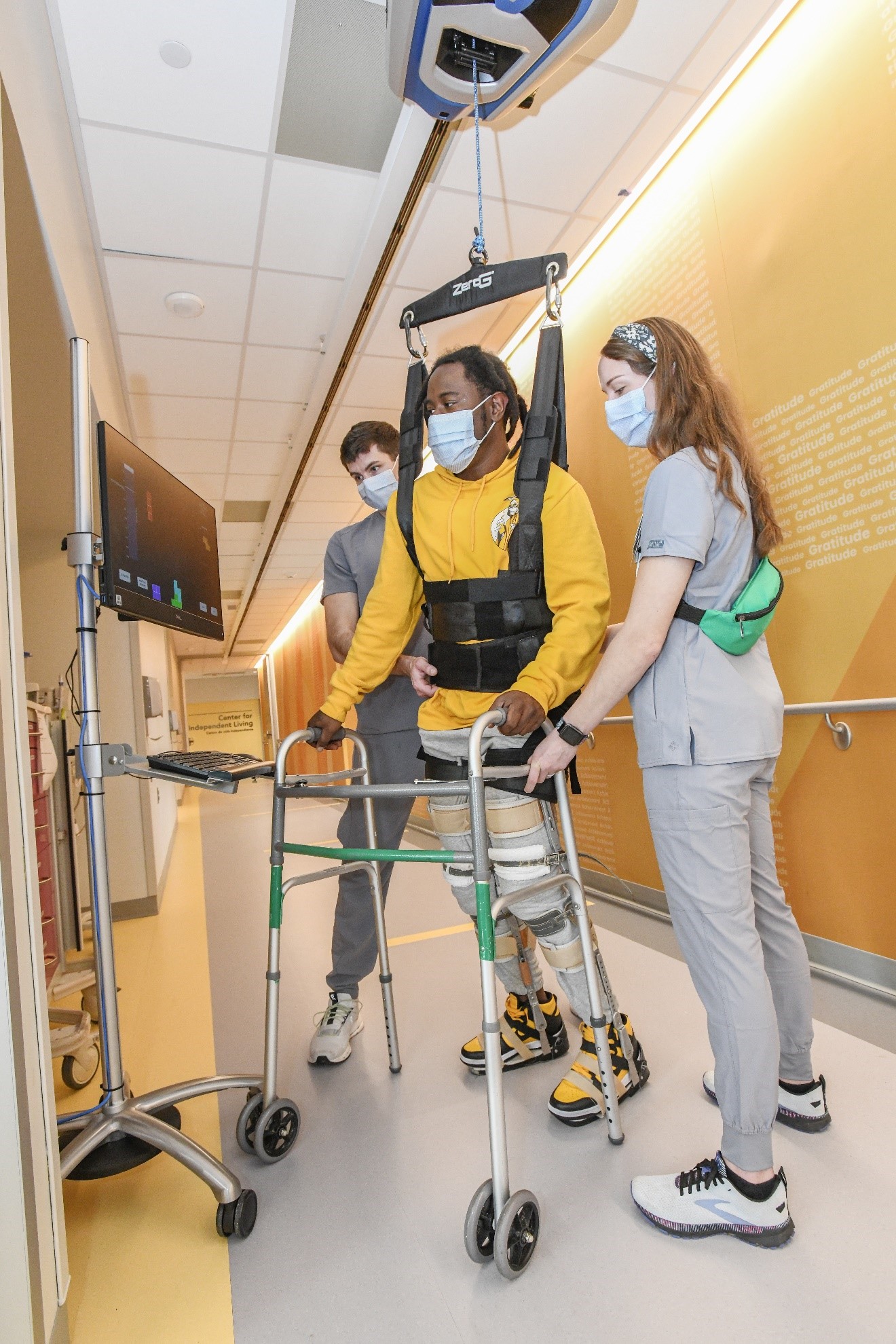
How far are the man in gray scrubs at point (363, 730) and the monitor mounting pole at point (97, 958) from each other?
1.67 ft

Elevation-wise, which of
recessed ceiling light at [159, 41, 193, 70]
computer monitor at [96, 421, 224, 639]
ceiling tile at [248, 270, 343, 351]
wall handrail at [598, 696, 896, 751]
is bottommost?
wall handrail at [598, 696, 896, 751]

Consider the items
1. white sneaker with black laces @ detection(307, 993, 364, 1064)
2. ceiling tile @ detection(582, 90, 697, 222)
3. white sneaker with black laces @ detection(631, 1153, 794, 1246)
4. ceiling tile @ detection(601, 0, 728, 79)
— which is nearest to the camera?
white sneaker with black laces @ detection(631, 1153, 794, 1246)

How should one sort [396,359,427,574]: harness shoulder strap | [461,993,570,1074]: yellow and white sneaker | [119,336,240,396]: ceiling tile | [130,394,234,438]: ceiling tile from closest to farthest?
[396,359,427,574]: harness shoulder strap → [461,993,570,1074]: yellow and white sneaker → [119,336,240,396]: ceiling tile → [130,394,234,438]: ceiling tile

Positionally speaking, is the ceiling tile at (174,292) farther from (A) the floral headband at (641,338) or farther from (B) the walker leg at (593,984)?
(B) the walker leg at (593,984)

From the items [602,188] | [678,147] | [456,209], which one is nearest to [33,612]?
[456,209]

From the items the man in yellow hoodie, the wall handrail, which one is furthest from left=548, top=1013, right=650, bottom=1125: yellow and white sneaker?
the wall handrail

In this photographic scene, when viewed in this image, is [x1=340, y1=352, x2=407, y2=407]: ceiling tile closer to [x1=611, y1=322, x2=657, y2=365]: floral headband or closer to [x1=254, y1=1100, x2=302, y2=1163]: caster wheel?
[x1=611, y1=322, x2=657, y2=365]: floral headband

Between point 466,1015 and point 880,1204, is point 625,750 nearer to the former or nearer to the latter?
point 466,1015

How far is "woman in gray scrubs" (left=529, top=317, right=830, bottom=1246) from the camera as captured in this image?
1181 millimetres

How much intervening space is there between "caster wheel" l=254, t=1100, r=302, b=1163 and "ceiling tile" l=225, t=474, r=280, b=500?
539cm

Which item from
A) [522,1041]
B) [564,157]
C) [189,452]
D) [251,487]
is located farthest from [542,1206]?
[251,487]

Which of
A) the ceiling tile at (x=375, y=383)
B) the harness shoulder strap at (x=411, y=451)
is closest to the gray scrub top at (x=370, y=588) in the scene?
the harness shoulder strap at (x=411, y=451)

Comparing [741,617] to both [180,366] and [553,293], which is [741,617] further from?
[180,366]

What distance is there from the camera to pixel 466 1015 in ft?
7.13
